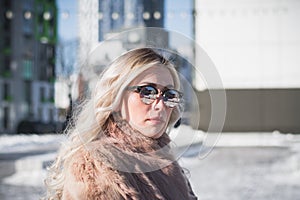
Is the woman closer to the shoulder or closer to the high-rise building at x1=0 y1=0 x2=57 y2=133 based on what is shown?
the shoulder

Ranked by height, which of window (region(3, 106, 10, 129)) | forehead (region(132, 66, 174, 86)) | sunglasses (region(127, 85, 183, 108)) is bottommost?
window (region(3, 106, 10, 129))

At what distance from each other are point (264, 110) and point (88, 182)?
8852 millimetres

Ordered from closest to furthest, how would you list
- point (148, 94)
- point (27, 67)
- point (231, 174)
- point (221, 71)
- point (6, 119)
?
point (148, 94) < point (231, 174) < point (221, 71) < point (6, 119) < point (27, 67)

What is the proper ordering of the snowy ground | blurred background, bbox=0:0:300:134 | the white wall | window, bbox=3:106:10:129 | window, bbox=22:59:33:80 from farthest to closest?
1. window, bbox=22:59:33:80
2. window, bbox=3:106:10:129
3. the white wall
4. blurred background, bbox=0:0:300:134
5. the snowy ground

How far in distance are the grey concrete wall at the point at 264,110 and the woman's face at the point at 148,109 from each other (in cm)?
836

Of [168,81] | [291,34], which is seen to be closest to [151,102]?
[168,81]

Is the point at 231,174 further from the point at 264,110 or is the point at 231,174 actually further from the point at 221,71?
the point at 264,110

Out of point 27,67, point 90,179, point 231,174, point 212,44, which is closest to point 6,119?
point 27,67

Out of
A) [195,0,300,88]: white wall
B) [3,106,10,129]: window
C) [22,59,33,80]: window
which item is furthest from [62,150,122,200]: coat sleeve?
[22,59,33,80]: window

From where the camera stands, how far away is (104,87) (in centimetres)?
45

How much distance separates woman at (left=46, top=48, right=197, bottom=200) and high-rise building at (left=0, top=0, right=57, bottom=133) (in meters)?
9.51

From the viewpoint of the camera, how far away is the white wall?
8.77 metres

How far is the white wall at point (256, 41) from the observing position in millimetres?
8773

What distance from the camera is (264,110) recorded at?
9.10 meters
